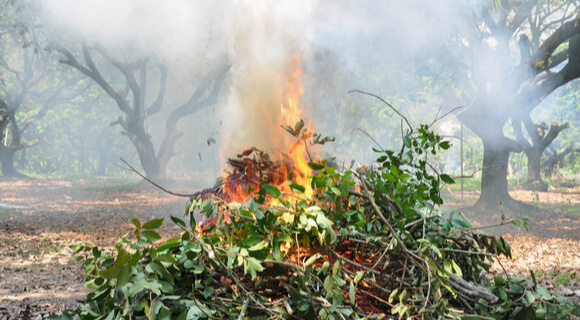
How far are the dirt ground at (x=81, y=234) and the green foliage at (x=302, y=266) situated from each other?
0.55 meters

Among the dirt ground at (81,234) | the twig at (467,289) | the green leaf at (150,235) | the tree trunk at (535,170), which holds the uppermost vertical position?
the tree trunk at (535,170)

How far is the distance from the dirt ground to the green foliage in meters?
0.55

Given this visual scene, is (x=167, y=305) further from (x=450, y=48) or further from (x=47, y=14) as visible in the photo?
(x=47, y=14)

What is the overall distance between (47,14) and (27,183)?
847 cm

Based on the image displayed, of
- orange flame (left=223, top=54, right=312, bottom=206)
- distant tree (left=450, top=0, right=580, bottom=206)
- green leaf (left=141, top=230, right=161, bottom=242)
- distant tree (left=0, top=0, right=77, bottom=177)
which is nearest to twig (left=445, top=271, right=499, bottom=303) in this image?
orange flame (left=223, top=54, right=312, bottom=206)

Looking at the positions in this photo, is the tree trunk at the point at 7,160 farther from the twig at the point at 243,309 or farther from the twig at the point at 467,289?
the twig at the point at 467,289

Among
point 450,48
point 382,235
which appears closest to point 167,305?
point 382,235

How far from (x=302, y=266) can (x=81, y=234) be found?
792 centimetres

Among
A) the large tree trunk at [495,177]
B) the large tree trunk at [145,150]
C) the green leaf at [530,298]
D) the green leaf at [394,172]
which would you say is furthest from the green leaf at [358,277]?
the large tree trunk at [145,150]

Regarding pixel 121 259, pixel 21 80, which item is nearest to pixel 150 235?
pixel 121 259

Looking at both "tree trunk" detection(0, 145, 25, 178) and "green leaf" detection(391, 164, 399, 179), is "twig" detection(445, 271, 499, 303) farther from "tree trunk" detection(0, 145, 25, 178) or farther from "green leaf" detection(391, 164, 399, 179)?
"tree trunk" detection(0, 145, 25, 178)

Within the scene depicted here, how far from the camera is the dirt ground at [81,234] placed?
4.35 metres

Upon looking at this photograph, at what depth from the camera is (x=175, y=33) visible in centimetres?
1652

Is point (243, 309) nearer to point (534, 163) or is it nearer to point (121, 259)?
point (121, 259)
